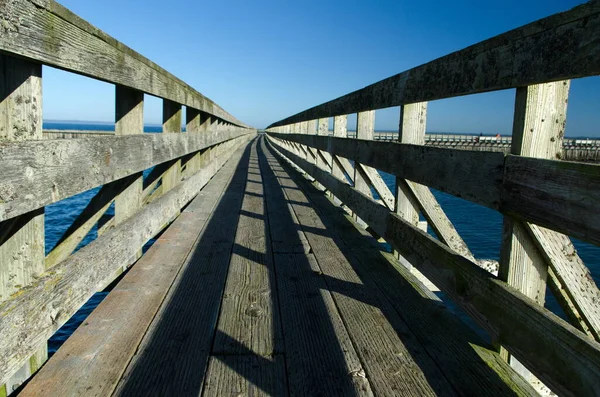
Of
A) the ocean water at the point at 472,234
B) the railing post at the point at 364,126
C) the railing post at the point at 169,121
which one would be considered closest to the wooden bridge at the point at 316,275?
the railing post at the point at 169,121

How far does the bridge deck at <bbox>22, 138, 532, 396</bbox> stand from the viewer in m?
1.51

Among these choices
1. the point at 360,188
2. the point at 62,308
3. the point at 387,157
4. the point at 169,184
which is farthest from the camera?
the point at 360,188

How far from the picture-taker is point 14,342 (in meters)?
1.22

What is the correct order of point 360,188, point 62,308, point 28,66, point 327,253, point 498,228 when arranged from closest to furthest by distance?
point 28,66 < point 62,308 < point 327,253 < point 360,188 < point 498,228

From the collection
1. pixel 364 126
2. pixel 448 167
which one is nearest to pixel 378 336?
pixel 448 167

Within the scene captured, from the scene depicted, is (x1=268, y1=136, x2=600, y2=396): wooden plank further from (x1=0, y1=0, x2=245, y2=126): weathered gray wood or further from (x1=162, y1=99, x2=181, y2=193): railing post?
(x1=162, y1=99, x2=181, y2=193): railing post

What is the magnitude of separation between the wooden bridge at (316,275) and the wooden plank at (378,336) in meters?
0.01

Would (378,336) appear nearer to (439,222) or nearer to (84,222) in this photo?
(439,222)

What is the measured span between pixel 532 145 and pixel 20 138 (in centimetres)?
171

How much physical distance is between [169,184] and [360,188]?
6.00 feet

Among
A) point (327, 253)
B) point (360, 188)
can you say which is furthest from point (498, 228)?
point (327, 253)

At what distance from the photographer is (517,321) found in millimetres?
1469

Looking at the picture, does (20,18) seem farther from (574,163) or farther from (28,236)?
(574,163)

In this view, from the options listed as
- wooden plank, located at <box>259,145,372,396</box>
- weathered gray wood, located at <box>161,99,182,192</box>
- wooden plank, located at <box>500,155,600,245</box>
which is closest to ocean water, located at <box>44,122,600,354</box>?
weathered gray wood, located at <box>161,99,182,192</box>
